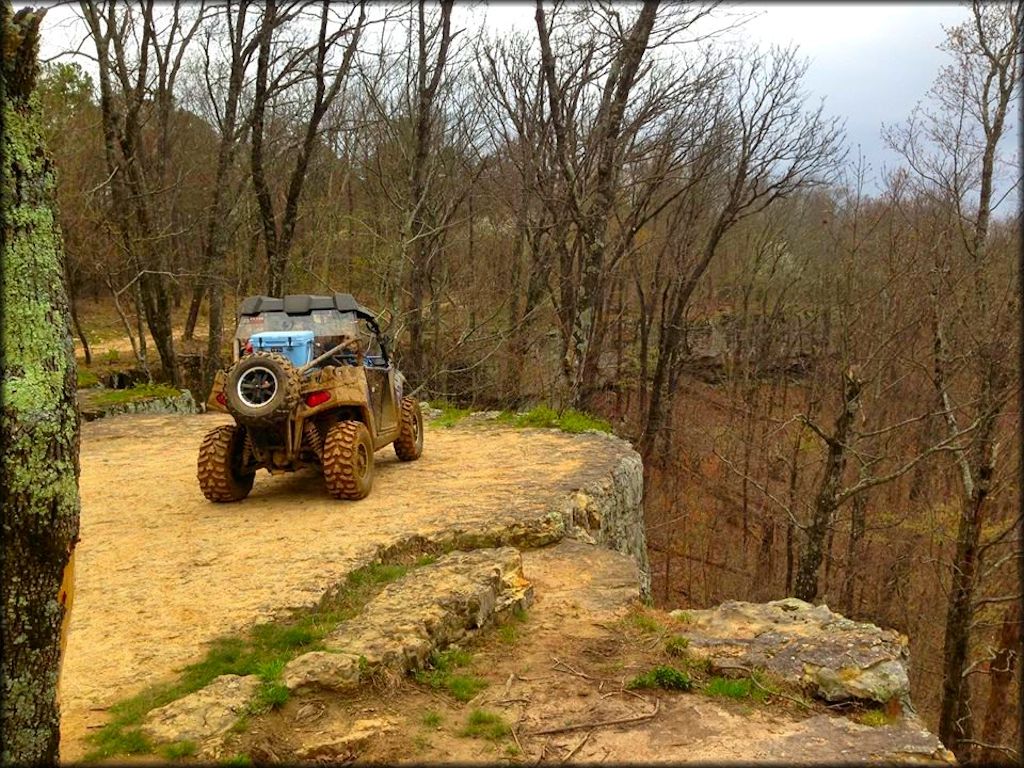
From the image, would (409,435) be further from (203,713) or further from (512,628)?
(203,713)

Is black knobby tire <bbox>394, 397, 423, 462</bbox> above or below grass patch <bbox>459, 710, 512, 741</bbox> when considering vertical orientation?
above

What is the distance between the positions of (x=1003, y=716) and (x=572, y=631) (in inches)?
425

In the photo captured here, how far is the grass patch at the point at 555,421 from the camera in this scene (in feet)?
42.6

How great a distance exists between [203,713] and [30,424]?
1810 millimetres

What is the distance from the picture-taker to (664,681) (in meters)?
4.69

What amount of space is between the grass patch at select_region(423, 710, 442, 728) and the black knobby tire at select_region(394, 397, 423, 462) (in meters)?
5.90

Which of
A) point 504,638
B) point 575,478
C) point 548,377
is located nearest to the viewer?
point 504,638

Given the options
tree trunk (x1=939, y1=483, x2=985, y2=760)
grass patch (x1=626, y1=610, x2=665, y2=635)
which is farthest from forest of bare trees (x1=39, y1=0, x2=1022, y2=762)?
grass patch (x1=626, y1=610, x2=665, y2=635)

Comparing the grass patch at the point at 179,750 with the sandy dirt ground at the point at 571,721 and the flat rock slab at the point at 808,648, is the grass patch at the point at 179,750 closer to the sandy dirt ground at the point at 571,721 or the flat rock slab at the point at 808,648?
the sandy dirt ground at the point at 571,721

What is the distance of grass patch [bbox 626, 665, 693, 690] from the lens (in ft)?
15.3

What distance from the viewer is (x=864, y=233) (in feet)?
50.6

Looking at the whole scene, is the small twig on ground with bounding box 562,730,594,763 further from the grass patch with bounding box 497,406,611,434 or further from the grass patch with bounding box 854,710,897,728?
the grass patch with bounding box 497,406,611,434

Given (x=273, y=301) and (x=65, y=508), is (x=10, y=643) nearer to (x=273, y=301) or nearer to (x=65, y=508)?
(x=65, y=508)

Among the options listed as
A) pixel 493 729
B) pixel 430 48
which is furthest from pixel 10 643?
pixel 430 48
